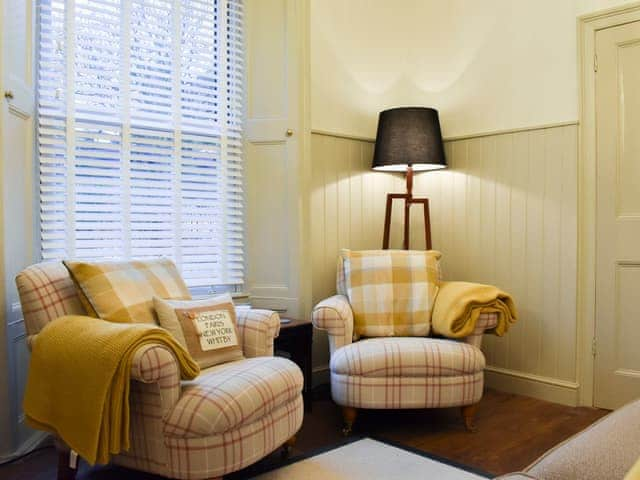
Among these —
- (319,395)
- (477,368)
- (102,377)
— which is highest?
(102,377)

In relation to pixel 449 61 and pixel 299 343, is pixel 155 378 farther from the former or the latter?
pixel 449 61

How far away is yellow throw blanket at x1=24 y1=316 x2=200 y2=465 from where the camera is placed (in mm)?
1721

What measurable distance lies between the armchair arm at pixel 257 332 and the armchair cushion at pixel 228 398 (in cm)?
25

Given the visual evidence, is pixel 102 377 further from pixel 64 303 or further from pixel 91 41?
pixel 91 41

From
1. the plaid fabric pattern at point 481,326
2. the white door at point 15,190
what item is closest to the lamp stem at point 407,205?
→ the plaid fabric pattern at point 481,326

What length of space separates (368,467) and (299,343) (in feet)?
2.65

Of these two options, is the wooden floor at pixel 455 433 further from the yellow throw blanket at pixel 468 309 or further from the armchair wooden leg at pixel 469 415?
the yellow throw blanket at pixel 468 309

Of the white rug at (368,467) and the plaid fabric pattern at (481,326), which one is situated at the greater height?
the plaid fabric pattern at (481,326)

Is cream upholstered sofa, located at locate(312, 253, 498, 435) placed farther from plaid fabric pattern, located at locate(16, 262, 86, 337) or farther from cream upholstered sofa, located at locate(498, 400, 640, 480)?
cream upholstered sofa, located at locate(498, 400, 640, 480)

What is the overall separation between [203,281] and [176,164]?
648 millimetres

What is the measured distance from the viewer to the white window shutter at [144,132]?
8.50ft

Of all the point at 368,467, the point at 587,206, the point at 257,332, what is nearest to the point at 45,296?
the point at 257,332

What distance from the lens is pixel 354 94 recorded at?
360 centimetres

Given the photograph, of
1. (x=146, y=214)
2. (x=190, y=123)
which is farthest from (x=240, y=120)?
(x=146, y=214)
